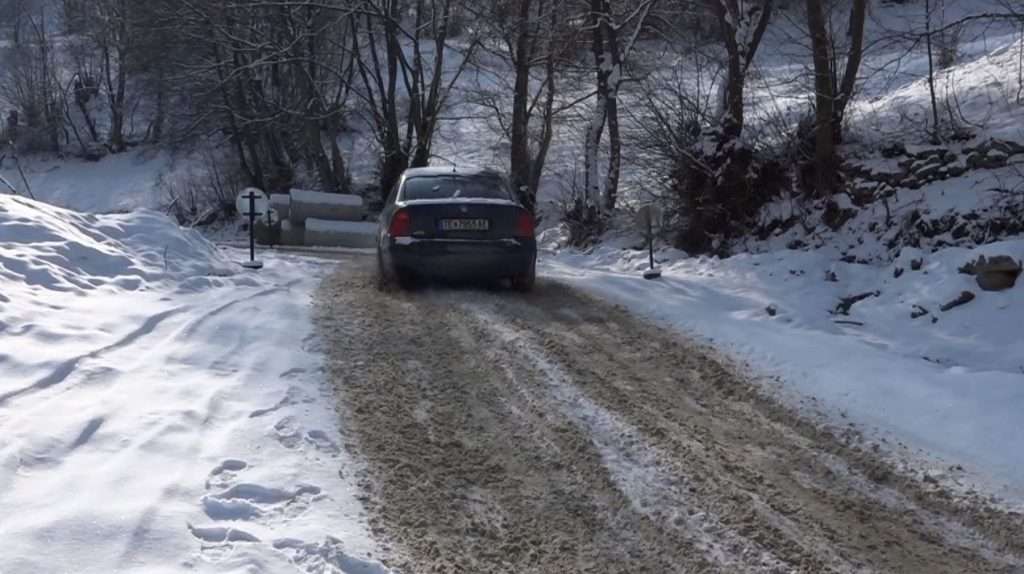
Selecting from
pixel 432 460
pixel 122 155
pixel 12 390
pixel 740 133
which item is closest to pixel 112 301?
pixel 12 390

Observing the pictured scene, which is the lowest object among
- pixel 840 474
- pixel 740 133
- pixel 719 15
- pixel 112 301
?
pixel 840 474

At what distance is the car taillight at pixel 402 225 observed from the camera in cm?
1095

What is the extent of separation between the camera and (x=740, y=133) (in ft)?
47.9

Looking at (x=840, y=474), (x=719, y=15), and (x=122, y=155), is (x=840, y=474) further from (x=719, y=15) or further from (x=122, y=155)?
(x=122, y=155)

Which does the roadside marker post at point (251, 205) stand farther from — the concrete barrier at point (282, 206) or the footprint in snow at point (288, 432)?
the concrete barrier at point (282, 206)

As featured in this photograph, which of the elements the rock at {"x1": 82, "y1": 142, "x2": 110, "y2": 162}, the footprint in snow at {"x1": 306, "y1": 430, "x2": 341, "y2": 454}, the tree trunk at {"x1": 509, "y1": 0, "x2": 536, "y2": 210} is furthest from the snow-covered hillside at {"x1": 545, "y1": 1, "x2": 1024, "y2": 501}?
the rock at {"x1": 82, "y1": 142, "x2": 110, "y2": 162}

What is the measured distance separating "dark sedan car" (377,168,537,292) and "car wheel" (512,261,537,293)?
0.04ft

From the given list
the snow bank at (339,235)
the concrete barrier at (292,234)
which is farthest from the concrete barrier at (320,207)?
the snow bank at (339,235)

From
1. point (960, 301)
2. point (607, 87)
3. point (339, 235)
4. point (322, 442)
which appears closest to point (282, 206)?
point (339, 235)

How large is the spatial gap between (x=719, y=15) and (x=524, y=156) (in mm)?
9957

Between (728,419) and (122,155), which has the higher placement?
(122,155)

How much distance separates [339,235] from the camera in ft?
77.5

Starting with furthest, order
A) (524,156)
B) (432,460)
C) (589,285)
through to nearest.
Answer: (524,156) → (589,285) → (432,460)

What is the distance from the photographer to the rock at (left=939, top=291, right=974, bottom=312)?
907 cm
